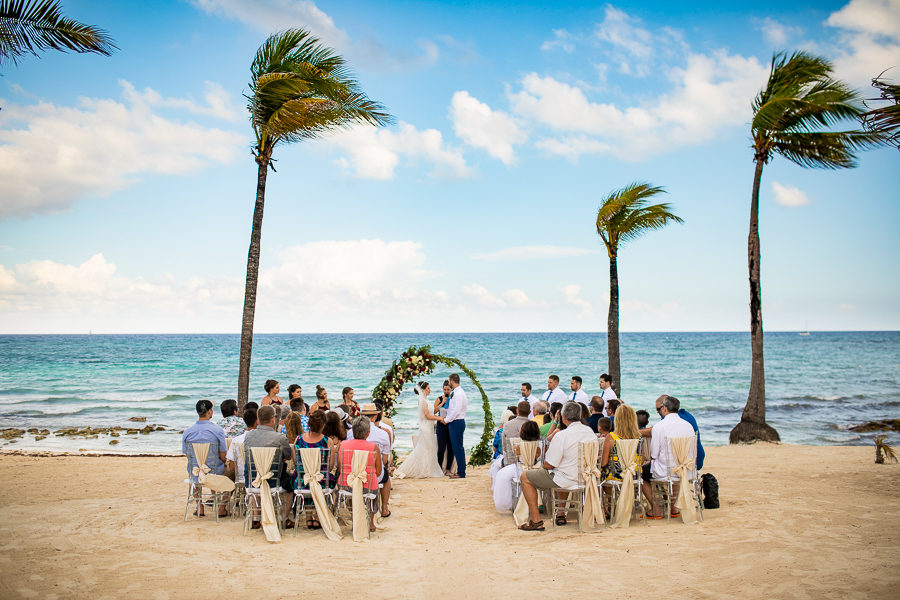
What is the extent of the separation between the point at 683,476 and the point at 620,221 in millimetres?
7749

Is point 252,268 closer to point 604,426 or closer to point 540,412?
point 540,412

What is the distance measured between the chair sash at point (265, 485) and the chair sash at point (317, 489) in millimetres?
395

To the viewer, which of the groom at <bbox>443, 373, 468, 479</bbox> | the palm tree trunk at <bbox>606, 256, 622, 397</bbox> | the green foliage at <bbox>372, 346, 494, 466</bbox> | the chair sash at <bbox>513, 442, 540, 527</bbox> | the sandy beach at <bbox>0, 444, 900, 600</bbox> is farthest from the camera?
the palm tree trunk at <bbox>606, 256, 622, 397</bbox>

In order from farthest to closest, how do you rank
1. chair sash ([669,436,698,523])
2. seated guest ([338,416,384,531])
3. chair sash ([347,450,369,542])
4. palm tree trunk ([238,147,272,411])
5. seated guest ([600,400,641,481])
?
1. palm tree trunk ([238,147,272,411])
2. seated guest ([600,400,641,481])
3. chair sash ([669,436,698,523])
4. seated guest ([338,416,384,531])
5. chair sash ([347,450,369,542])

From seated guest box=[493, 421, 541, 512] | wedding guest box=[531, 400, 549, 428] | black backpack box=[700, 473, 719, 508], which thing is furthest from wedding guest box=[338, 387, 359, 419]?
black backpack box=[700, 473, 719, 508]

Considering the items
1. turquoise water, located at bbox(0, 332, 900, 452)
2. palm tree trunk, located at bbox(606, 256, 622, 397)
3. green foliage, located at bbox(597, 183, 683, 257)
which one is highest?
green foliage, located at bbox(597, 183, 683, 257)

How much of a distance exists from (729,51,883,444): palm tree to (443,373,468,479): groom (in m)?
7.37

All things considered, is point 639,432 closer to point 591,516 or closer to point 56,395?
point 591,516

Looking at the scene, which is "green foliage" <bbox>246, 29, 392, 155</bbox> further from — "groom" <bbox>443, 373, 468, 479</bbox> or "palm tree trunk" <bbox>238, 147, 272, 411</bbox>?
"groom" <bbox>443, 373, 468, 479</bbox>

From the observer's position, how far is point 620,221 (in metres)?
13.9

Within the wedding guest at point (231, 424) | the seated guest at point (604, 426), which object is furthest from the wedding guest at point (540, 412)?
the wedding guest at point (231, 424)

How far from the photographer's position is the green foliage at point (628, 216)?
44.4 ft

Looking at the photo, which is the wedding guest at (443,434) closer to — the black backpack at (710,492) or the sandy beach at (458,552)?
the sandy beach at (458,552)

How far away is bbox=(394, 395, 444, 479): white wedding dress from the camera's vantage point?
11.1 m
